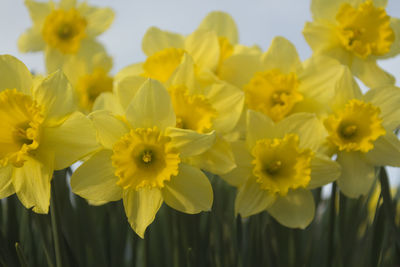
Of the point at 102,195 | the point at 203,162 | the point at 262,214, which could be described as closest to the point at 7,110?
the point at 102,195

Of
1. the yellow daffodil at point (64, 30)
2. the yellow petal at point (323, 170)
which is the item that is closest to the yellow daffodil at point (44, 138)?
the yellow petal at point (323, 170)

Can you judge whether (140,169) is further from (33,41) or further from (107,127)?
(33,41)

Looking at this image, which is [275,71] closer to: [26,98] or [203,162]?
[203,162]

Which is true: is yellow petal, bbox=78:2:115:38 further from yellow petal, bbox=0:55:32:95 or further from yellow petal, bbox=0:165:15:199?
yellow petal, bbox=0:165:15:199

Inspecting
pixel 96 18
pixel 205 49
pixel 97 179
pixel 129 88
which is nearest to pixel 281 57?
pixel 205 49

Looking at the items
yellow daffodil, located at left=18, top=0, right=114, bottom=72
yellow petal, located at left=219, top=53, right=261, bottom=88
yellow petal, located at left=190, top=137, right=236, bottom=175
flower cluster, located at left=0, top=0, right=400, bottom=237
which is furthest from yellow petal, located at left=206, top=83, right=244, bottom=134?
yellow daffodil, located at left=18, top=0, right=114, bottom=72

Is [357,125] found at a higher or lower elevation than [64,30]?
lower

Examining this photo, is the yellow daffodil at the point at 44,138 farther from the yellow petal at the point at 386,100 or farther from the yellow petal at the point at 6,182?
the yellow petal at the point at 386,100
